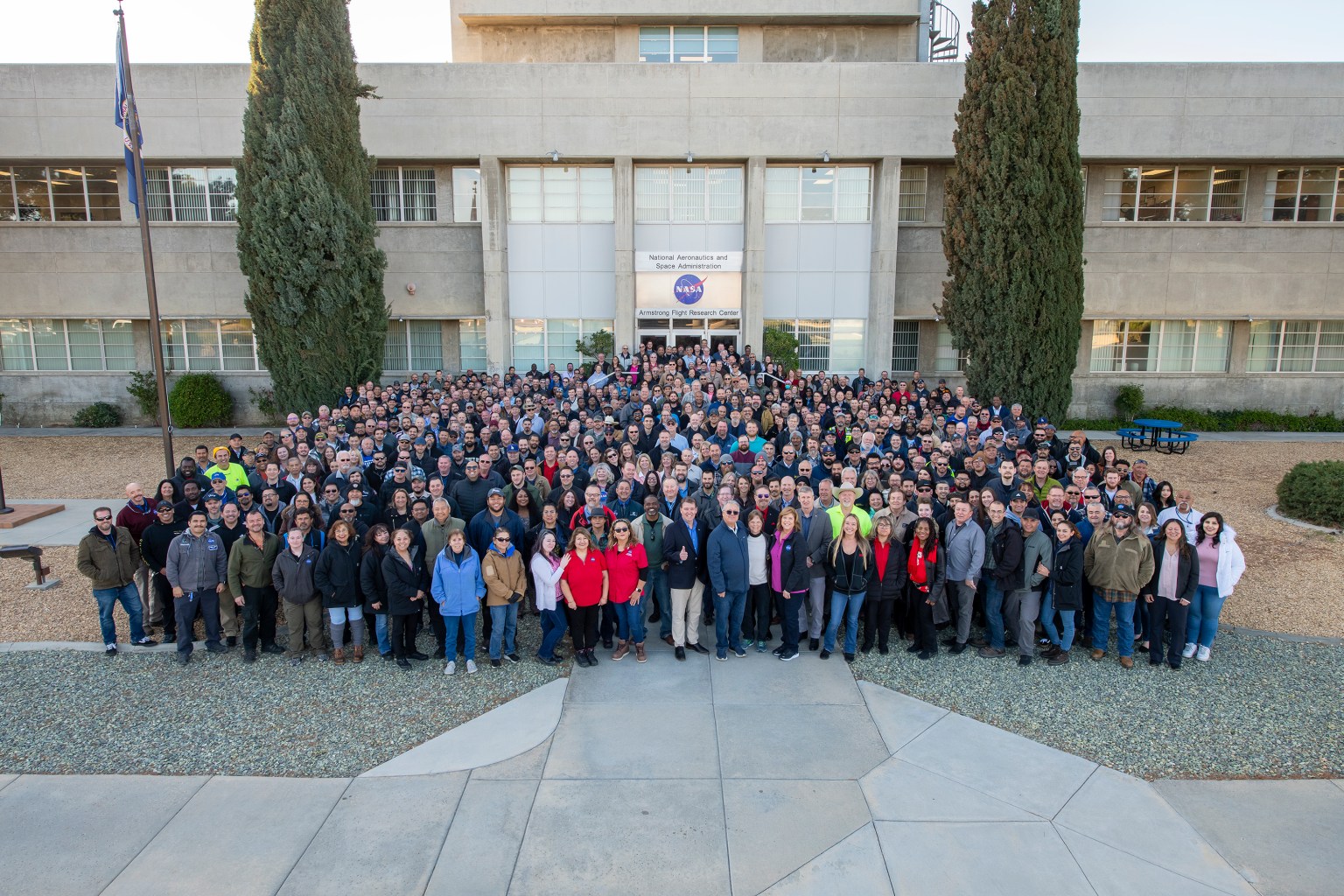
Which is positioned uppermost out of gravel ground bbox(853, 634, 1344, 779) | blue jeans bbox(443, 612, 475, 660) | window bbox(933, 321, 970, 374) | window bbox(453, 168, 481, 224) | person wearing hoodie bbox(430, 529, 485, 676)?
window bbox(453, 168, 481, 224)

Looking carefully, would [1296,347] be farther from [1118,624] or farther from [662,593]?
[662,593]

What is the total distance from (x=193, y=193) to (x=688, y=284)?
1446cm

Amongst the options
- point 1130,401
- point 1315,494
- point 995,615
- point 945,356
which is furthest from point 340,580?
point 1130,401

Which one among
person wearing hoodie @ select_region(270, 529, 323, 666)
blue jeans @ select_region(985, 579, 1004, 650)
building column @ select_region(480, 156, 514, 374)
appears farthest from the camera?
building column @ select_region(480, 156, 514, 374)

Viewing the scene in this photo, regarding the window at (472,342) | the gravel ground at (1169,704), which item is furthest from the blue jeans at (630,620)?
the window at (472,342)

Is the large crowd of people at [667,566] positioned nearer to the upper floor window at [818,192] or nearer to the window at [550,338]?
the window at [550,338]

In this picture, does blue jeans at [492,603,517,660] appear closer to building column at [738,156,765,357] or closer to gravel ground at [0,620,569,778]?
gravel ground at [0,620,569,778]

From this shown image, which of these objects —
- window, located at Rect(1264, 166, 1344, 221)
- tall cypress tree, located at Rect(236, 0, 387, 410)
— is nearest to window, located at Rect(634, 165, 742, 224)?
tall cypress tree, located at Rect(236, 0, 387, 410)

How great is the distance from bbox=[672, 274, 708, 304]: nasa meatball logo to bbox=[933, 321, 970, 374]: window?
736 centimetres

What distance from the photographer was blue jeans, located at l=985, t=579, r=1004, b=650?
26.3ft

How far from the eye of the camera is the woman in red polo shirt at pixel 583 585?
758 cm

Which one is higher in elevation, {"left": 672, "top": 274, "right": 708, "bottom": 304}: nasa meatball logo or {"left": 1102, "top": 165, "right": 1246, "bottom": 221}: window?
{"left": 1102, "top": 165, "right": 1246, "bottom": 221}: window

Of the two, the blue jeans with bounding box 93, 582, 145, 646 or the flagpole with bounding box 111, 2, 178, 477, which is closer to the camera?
the blue jeans with bounding box 93, 582, 145, 646

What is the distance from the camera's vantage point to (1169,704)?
704 cm
